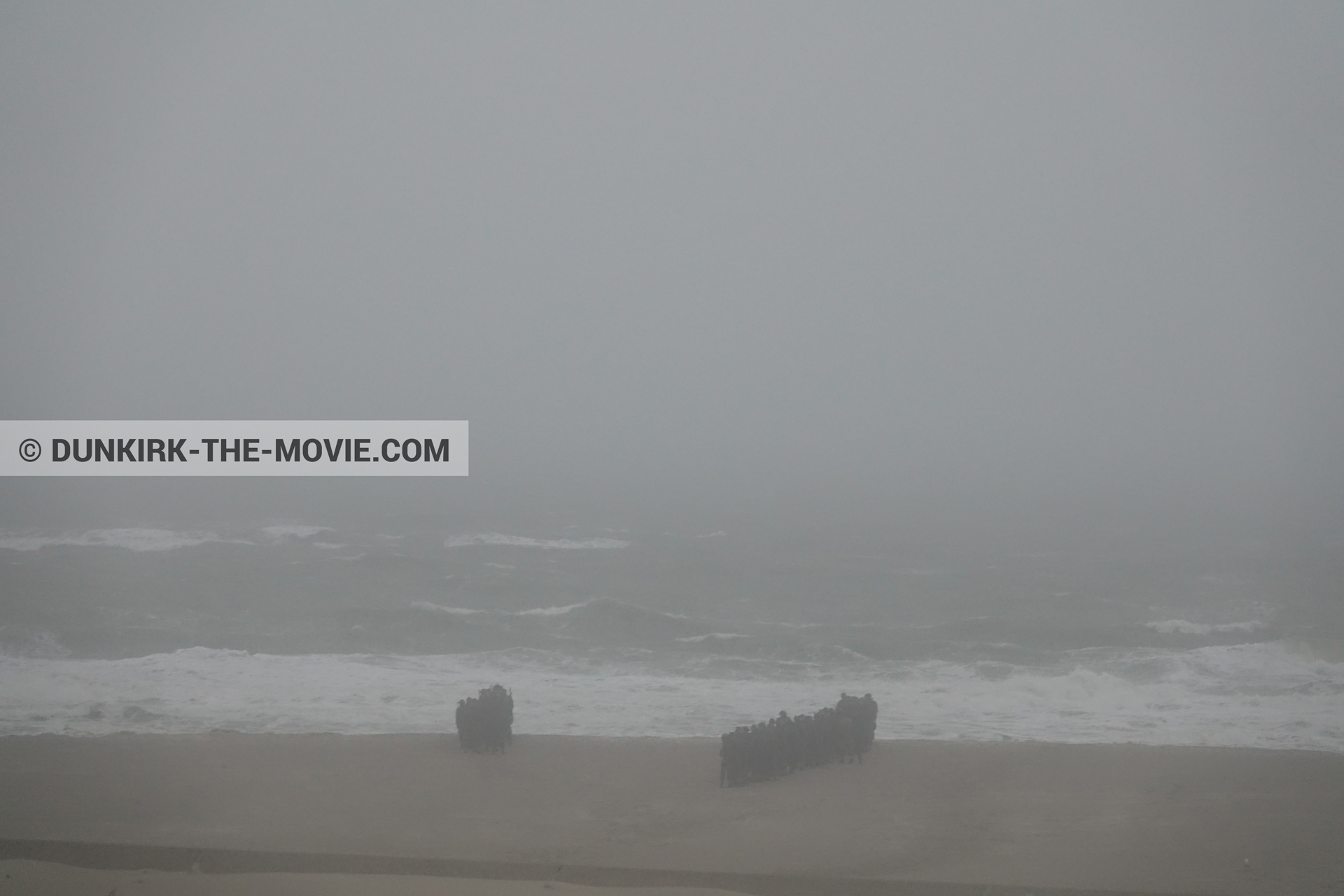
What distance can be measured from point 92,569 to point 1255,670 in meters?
32.5

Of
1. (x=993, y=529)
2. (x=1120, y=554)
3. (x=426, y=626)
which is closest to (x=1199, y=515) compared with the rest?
(x=993, y=529)

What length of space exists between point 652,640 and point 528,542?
1860 centimetres

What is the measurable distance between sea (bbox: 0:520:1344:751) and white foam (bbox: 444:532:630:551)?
0.47m

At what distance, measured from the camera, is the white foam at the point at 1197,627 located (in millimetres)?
25984

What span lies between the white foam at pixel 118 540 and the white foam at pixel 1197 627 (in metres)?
32.4

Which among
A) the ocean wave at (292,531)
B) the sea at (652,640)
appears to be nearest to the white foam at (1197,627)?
the sea at (652,640)

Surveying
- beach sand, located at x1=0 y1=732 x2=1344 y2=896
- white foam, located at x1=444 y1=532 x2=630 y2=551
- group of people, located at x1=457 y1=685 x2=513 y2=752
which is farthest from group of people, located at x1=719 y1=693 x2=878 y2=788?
white foam, located at x1=444 y1=532 x2=630 y2=551

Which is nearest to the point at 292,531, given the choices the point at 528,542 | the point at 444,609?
the point at 528,542

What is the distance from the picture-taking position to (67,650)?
22.8 meters

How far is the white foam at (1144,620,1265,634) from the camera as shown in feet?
85.3

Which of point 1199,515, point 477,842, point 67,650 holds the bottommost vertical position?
point 477,842

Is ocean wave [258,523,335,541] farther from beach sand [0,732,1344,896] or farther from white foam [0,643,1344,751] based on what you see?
beach sand [0,732,1344,896]

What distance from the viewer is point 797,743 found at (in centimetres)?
1391

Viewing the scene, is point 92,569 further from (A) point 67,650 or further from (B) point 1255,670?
(B) point 1255,670
